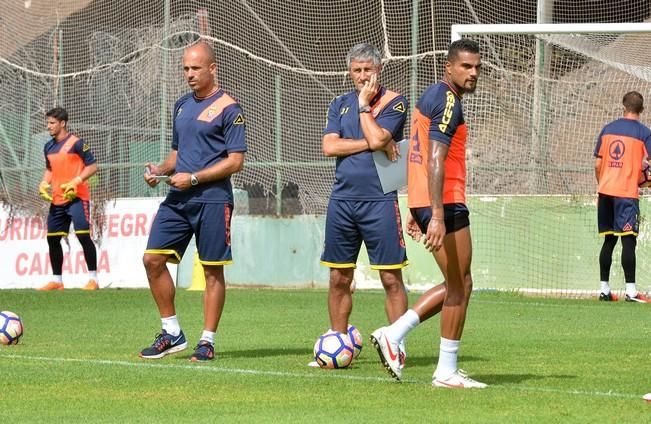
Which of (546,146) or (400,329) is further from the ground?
(546,146)

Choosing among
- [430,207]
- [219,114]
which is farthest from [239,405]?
[219,114]

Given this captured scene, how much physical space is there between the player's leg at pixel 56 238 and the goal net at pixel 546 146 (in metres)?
5.88

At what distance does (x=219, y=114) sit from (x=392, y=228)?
158 centimetres

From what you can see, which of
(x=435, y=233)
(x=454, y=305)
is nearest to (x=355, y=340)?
(x=454, y=305)

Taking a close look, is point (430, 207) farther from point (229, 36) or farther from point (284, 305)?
point (229, 36)

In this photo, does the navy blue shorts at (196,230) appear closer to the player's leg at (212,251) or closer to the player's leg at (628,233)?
the player's leg at (212,251)

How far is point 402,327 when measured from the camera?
8164 millimetres

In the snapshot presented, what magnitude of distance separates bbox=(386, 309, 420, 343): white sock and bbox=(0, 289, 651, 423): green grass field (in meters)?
0.30

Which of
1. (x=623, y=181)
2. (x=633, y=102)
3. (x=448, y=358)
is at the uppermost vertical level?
(x=633, y=102)

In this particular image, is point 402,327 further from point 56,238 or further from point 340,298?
point 56,238

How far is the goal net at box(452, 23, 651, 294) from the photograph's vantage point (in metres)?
18.2

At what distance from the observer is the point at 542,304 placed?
16.3 m

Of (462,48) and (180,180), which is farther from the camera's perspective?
(180,180)

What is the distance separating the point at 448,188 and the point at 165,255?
275cm
